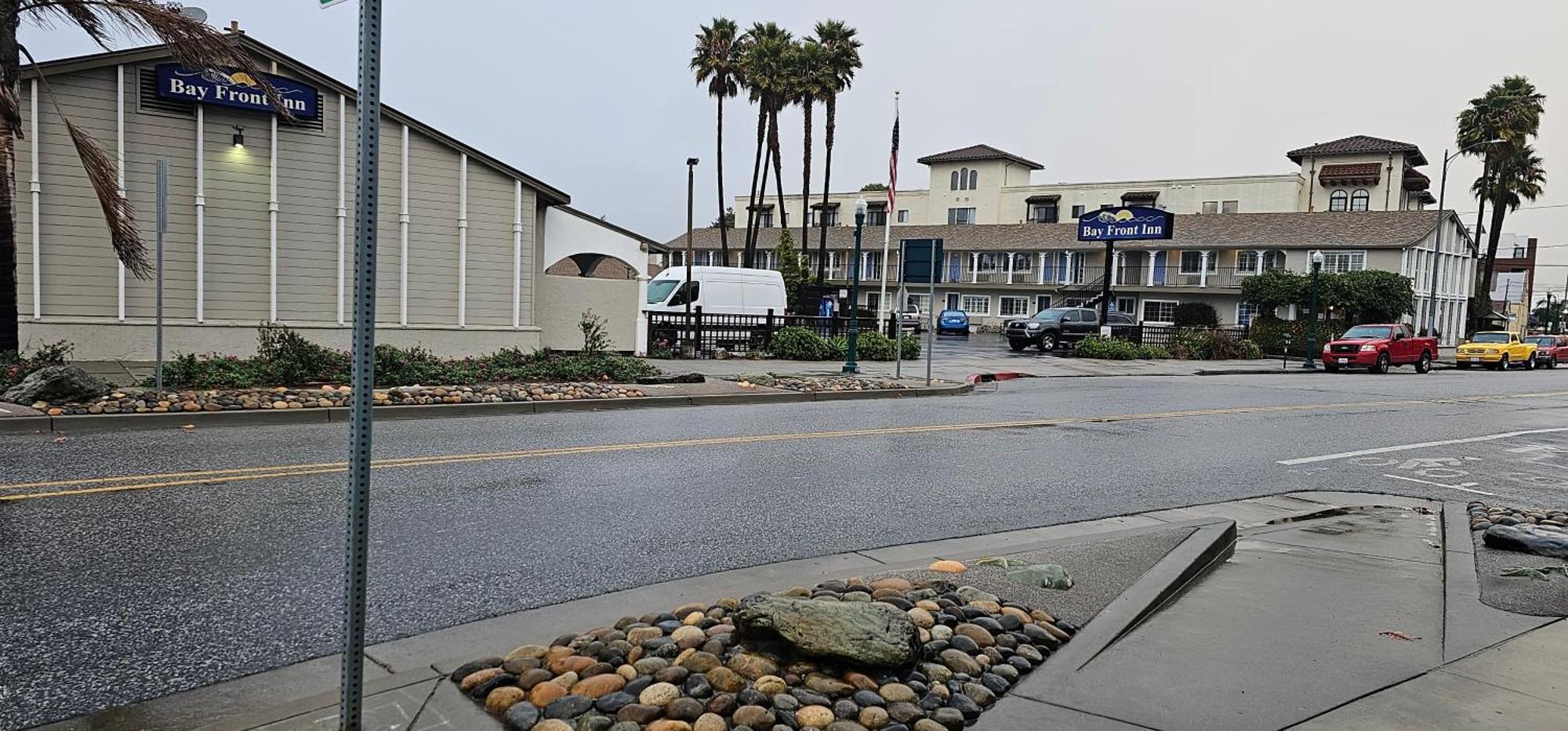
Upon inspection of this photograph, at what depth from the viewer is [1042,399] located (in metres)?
17.5

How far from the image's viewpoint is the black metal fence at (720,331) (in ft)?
79.7

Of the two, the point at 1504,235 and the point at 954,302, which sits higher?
the point at 1504,235

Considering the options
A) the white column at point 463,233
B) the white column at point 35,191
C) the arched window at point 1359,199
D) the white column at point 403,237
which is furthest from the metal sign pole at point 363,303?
the arched window at point 1359,199

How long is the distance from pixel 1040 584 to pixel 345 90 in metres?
16.9

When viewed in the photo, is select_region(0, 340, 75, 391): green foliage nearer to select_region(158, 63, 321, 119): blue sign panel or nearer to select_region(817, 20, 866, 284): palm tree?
select_region(158, 63, 321, 119): blue sign panel

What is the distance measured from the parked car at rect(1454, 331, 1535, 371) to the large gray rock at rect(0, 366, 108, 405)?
4204 centimetres

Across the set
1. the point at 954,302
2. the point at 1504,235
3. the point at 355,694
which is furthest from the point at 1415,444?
the point at 1504,235

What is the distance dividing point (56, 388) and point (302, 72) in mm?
8694

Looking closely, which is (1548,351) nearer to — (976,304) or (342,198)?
(976,304)

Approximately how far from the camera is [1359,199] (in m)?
65.8

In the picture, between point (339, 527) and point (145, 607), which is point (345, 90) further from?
point (145, 607)

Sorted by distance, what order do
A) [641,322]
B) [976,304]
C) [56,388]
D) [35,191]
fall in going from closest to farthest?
[56,388] → [35,191] → [641,322] → [976,304]

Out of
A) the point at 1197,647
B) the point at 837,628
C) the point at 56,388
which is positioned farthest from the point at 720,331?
the point at 837,628

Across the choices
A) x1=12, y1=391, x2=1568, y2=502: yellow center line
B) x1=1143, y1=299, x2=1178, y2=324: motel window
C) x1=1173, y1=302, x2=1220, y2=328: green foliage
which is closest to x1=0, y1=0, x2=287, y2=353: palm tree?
x1=12, y1=391, x2=1568, y2=502: yellow center line
